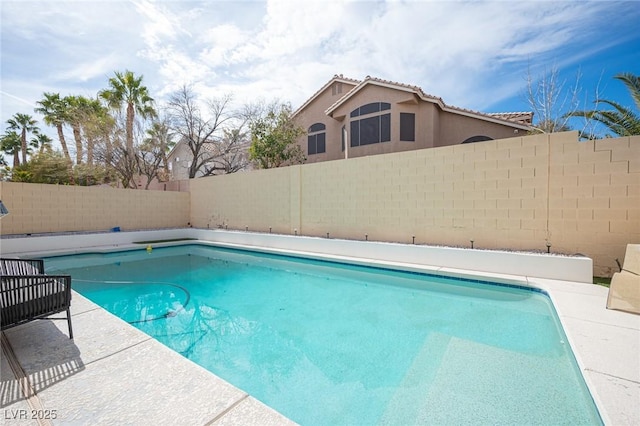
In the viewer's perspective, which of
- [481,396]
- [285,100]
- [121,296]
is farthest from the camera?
[285,100]

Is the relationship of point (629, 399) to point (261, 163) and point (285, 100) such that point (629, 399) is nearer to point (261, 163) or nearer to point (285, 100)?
point (261, 163)

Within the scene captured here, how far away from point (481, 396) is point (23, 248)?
A: 46.5 ft

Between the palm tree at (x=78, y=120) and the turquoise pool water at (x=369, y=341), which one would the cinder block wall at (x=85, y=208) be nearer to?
the turquoise pool water at (x=369, y=341)

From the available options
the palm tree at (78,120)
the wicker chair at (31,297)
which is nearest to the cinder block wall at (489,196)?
the wicker chair at (31,297)

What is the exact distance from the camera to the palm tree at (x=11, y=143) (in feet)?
83.5

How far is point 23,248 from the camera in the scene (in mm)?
10117

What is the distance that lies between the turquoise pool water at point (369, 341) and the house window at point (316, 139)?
1018cm

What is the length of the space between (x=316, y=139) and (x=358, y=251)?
9.75 meters

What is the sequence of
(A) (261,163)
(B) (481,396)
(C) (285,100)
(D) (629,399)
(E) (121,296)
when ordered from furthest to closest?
(C) (285,100), (A) (261,163), (E) (121,296), (B) (481,396), (D) (629,399)

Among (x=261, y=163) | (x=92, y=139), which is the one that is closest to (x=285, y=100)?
(x=261, y=163)

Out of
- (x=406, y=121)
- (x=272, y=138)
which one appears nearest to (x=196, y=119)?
(x=272, y=138)

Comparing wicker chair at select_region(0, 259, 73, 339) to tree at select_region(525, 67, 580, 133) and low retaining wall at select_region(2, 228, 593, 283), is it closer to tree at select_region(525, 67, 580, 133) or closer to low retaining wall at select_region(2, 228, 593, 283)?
low retaining wall at select_region(2, 228, 593, 283)

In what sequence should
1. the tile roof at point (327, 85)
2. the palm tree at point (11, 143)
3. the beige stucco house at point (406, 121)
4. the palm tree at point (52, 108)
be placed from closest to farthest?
the beige stucco house at point (406, 121), the tile roof at point (327, 85), the palm tree at point (52, 108), the palm tree at point (11, 143)

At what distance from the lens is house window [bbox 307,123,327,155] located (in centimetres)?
1675
